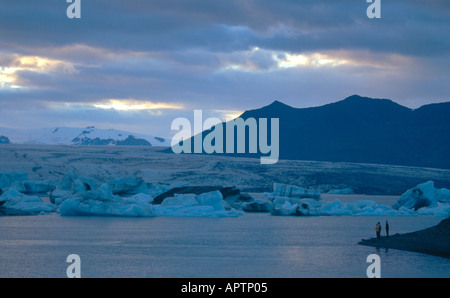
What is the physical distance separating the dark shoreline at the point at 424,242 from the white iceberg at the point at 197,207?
15627 millimetres

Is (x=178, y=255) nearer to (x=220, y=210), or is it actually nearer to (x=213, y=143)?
(x=220, y=210)

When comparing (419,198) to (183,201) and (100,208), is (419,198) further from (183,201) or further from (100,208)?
(100,208)

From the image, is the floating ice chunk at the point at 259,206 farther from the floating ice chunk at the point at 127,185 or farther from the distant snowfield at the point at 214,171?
the distant snowfield at the point at 214,171

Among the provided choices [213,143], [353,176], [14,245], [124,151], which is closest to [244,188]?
[353,176]

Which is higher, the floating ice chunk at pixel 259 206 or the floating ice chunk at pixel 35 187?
the floating ice chunk at pixel 35 187

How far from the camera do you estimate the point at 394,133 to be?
459 feet

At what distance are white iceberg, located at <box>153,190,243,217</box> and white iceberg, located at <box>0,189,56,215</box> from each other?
7.22 m

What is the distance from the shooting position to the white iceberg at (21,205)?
3950 cm

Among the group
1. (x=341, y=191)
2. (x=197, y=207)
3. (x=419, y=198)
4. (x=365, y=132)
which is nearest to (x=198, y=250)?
(x=197, y=207)

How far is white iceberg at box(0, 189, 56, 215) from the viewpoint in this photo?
→ 39.5m

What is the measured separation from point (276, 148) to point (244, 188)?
43.7 metres

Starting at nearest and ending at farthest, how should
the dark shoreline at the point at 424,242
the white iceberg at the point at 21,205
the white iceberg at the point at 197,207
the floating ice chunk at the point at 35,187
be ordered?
the dark shoreline at the point at 424,242 → the white iceberg at the point at 21,205 → the white iceberg at the point at 197,207 → the floating ice chunk at the point at 35,187

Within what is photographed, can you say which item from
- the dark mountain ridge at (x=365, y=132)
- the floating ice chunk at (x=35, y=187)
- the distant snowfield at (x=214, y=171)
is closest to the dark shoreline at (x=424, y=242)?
the floating ice chunk at (x=35, y=187)

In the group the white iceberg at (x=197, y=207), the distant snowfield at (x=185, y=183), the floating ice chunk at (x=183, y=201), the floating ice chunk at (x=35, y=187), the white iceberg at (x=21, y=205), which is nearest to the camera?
the white iceberg at (x=21, y=205)
